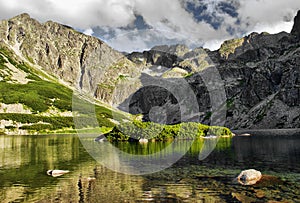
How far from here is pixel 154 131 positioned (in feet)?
494

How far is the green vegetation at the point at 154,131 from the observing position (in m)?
148

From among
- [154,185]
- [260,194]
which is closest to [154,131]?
[154,185]

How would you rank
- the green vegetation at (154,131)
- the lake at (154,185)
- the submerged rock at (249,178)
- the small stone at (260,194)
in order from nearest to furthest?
the small stone at (260,194) → the lake at (154,185) → the submerged rock at (249,178) → the green vegetation at (154,131)

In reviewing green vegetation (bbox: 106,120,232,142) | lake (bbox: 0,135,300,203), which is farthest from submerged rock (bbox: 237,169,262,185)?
green vegetation (bbox: 106,120,232,142)

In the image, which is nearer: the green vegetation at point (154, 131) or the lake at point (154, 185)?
the lake at point (154, 185)

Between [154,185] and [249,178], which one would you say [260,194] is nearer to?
[249,178]

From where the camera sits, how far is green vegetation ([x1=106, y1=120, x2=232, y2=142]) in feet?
484

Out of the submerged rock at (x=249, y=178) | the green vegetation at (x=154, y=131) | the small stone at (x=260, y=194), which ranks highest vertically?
the green vegetation at (x=154, y=131)

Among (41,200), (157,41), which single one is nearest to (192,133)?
(157,41)

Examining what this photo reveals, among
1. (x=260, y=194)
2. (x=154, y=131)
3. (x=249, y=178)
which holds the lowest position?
(x=260, y=194)

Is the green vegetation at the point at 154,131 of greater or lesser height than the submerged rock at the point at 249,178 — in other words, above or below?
above

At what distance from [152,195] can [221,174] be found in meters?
17.7

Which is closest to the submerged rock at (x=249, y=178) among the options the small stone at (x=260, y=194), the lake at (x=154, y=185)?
the lake at (x=154, y=185)

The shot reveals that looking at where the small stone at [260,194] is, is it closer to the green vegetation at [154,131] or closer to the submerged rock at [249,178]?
the submerged rock at [249,178]
